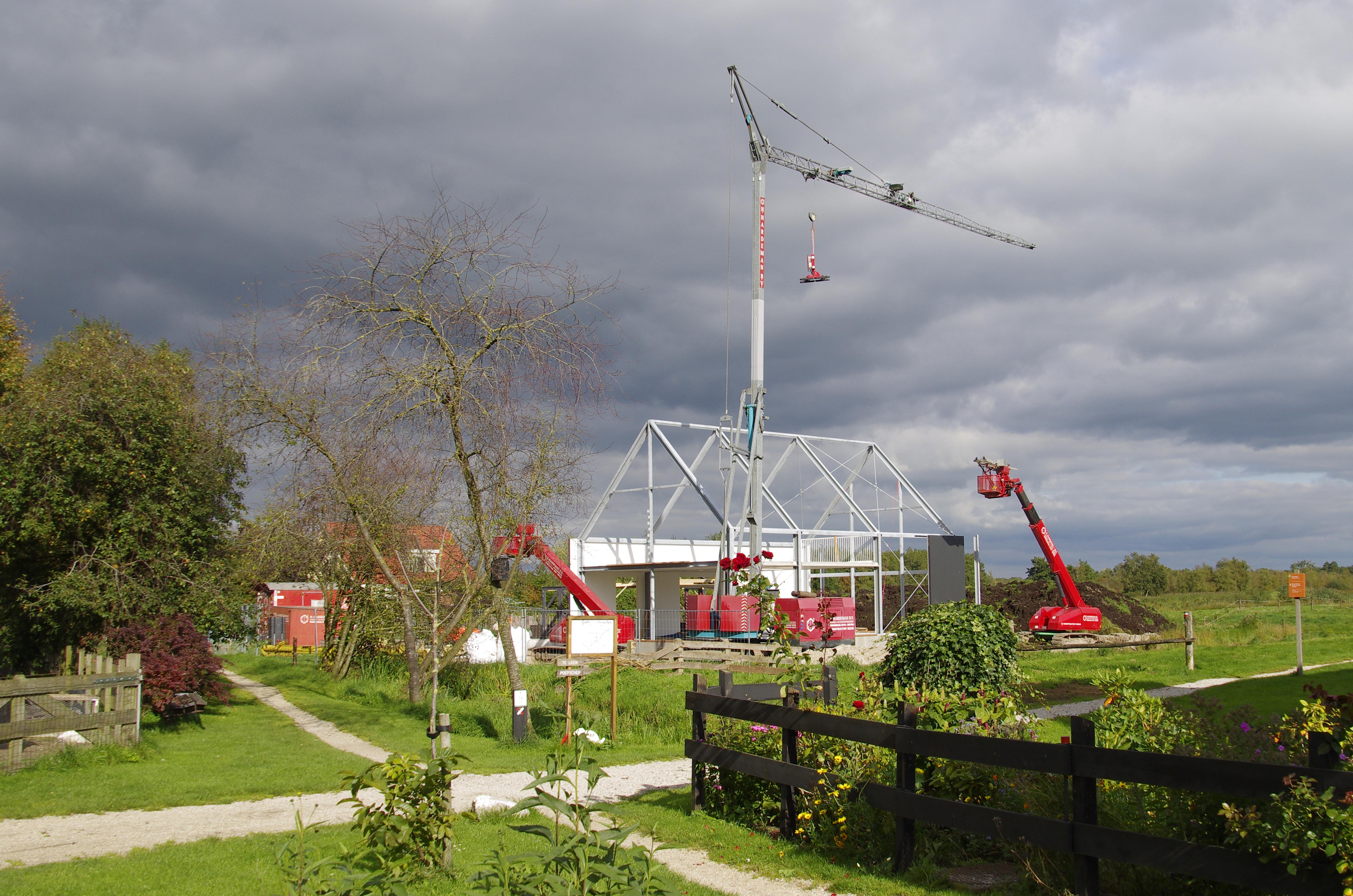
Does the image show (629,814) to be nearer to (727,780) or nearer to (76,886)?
(727,780)

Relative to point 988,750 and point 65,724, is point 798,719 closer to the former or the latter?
point 988,750

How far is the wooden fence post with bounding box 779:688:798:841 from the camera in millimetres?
6625

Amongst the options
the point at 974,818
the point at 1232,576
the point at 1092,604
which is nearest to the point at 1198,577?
the point at 1232,576

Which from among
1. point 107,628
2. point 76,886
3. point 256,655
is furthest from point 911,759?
point 256,655

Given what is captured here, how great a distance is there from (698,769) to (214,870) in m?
3.78

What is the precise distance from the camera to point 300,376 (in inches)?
473

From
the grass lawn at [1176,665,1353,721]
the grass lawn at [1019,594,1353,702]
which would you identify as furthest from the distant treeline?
the grass lawn at [1176,665,1353,721]

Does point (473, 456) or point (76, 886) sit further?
point (473, 456)

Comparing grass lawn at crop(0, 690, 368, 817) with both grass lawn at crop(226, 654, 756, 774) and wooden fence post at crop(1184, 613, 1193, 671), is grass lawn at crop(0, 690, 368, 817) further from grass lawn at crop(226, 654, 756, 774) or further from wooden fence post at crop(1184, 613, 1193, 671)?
wooden fence post at crop(1184, 613, 1193, 671)

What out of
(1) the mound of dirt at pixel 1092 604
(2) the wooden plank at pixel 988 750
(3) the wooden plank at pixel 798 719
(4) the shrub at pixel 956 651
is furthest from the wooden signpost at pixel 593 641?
(1) the mound of dirt at pixel 1092 604

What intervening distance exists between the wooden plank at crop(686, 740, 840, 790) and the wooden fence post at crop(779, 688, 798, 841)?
8 centimetres

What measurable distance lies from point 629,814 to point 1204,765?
4.91m

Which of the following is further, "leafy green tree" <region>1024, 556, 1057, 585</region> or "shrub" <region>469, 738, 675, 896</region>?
"leafy green tree" <region>1024, 556, 1057, 585</region>

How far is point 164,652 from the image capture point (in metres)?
14.0
